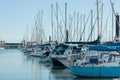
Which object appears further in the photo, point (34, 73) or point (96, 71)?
point (34, 73)

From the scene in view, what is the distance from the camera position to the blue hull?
34.9 metres

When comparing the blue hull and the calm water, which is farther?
the calm water

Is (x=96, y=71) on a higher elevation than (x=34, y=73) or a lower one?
higher

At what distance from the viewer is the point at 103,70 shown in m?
35.2

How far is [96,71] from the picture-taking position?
35406 mm

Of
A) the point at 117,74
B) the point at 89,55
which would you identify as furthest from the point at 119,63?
the point at 89,55

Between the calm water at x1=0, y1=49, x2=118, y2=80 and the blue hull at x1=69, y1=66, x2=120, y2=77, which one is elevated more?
the blue hull at x1=69, y1=66, x2=120, y2=77

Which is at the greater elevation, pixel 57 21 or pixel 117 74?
pixel 57 21

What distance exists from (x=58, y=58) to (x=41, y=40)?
1998 inches

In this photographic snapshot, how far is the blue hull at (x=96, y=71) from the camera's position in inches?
1375

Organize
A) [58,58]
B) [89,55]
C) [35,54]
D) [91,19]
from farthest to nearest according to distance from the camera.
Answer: [35,54] < [91,19] < [58,58] < [89,55]

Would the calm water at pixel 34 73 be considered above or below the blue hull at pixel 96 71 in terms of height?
below

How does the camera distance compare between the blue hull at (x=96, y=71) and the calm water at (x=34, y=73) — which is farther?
the calm water at (x=34, y=73)

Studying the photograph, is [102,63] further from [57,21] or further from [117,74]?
[57,21]
